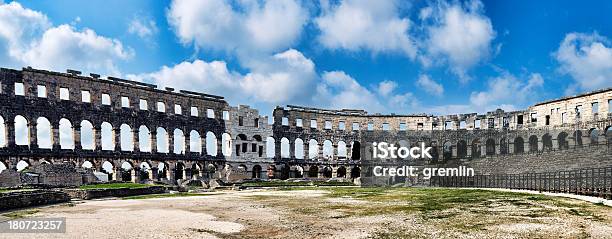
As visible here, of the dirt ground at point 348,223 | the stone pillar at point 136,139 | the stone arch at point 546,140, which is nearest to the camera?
the dirt ground at point 348,223

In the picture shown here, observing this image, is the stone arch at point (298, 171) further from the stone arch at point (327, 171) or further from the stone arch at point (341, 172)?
the stone arch at point (341, 172)

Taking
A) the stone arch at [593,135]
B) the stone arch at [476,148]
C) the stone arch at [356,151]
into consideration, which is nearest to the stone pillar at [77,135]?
the stone arch at [356,151]

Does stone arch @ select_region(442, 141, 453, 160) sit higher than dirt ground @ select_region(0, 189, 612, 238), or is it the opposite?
dirt ground @ select_region(0, 189, 612, 238)

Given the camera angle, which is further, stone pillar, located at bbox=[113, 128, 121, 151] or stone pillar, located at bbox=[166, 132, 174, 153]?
stone pillar, located at bbox=[166, 132, 174, 153]

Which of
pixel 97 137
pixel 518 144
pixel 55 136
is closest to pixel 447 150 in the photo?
pixel 518 144

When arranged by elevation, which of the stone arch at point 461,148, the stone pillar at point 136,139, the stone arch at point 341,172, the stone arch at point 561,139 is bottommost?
the stone arch at point 341,172

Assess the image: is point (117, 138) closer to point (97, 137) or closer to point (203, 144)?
point (97, 137)

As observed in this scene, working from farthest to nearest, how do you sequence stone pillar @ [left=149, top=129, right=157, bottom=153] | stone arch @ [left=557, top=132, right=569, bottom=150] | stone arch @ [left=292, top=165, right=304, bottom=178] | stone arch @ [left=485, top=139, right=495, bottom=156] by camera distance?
stone arch @ [left=485, top=139, right=495, bottom=156] → stone arch @ [left=292, top=165, right=304, bottom=178] → stone arch @ [left=557, top=132, right=569, bottom=150] → stone pillar @ [left=149, top=129, right=157, bottom=153]

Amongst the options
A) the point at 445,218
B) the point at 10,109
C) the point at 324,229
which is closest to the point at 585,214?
the point at 445,218

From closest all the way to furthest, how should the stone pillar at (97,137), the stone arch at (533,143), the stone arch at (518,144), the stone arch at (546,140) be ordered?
the stone pillar at (97,137), the stone arch at (546,140), the stone arch at (533,143), the stone arch at (518,144)

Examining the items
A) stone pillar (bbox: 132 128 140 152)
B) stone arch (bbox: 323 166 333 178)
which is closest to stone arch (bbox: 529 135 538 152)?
stone arch (bbox: 323 166 333 178)

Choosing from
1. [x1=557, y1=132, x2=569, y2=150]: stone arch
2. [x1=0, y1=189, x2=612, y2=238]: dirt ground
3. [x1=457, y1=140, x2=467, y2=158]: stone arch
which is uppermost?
[x1=557, y1=132, x2=569, y2=150]: stone arch

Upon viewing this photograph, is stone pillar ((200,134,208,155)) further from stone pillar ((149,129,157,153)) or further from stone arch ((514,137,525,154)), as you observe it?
stone arch ((514,137,525,154))

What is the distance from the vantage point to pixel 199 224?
487 inches
